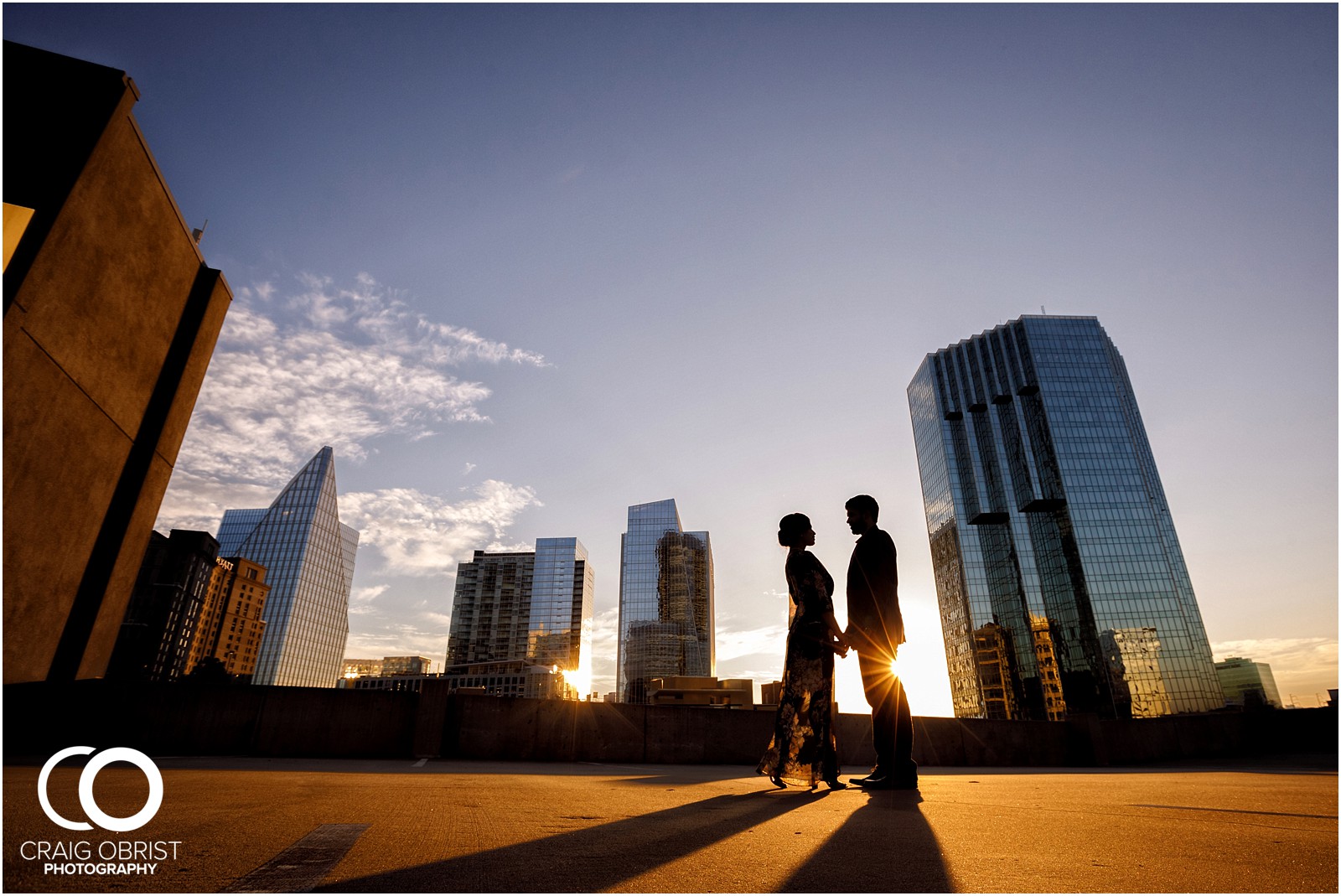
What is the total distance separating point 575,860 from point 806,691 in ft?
9.84

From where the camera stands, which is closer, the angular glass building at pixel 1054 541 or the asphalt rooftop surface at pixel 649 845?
the asphalt rooftop surface at pixel 649 845

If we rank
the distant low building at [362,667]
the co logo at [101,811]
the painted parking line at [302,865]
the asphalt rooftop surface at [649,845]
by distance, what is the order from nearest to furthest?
the painted parking line at [302,865] → the asphalt rooftop surface at [649,845] → the co logo at [101,811] → the distant low building at [362,667]

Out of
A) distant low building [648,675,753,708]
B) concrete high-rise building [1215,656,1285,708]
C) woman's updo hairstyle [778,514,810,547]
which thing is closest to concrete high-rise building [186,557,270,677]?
distant low building [648,675,753,708]

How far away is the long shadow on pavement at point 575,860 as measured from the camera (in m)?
1.40

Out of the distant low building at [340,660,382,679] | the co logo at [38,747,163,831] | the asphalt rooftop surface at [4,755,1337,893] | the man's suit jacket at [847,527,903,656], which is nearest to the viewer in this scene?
the asphalt rooftop surface at [4,755,1337,893]

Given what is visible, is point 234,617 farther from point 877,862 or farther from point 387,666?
point 877,862

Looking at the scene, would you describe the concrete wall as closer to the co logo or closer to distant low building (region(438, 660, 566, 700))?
the co logo

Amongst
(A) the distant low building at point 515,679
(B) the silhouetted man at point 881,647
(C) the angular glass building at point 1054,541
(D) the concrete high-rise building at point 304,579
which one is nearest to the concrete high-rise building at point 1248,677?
(C) the angular glass building at point 1054,541

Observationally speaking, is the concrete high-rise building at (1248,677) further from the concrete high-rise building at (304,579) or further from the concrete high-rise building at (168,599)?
the concrete high-rise building at (304,579)

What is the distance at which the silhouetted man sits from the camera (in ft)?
13.4

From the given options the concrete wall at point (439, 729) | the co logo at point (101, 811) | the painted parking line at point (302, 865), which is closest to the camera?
the painted parking line at point (302, 865)

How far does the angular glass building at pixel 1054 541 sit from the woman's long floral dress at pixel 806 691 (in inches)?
4010

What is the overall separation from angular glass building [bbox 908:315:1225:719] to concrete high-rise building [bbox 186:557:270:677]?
139853mm

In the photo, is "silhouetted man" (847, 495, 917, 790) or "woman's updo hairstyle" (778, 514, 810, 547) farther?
"woman's updo hairstyle" (778, 514, 810, 547)
